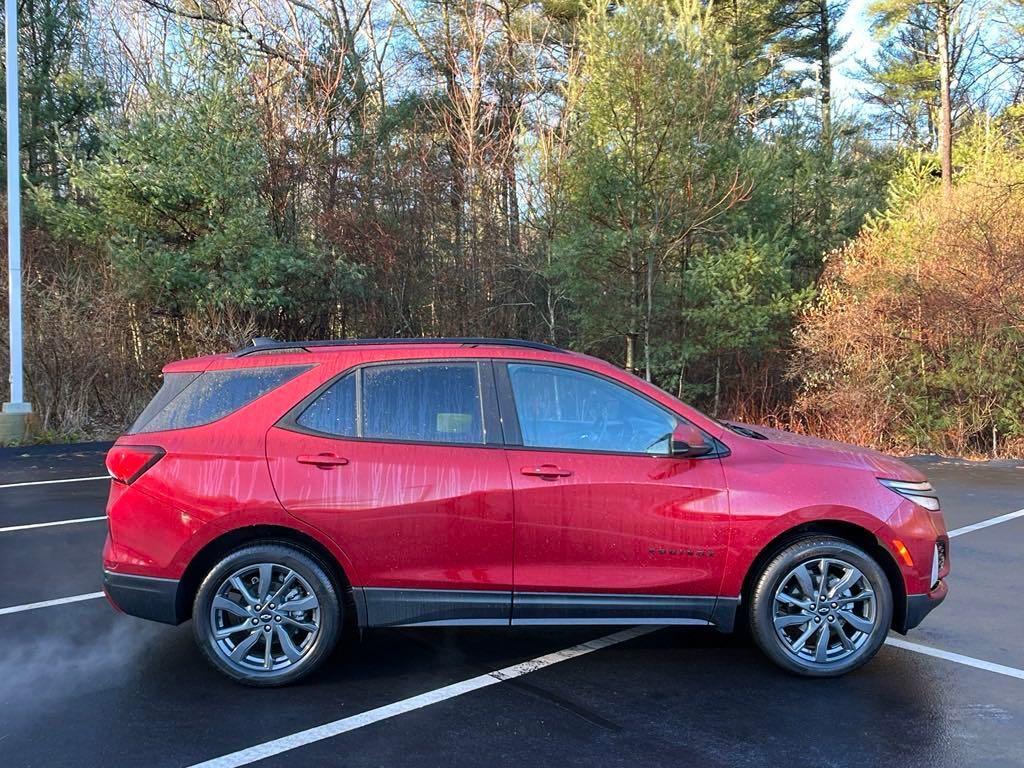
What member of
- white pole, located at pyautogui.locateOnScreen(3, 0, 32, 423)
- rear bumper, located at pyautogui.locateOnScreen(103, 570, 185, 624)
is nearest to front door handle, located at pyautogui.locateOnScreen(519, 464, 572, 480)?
rear bumper, located at pyautogui.locateOnScreen(103, 570, 185, 624)

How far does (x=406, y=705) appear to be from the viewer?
3.90 m

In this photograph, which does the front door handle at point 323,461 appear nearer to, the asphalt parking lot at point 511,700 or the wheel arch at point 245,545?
the wheel arch at point 245,545

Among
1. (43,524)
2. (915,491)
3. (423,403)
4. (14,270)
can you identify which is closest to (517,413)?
(423,403)

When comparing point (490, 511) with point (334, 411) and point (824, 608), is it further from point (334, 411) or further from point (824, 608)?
point (824, 608)

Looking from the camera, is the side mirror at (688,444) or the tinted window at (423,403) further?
the tinted window at (423,403)

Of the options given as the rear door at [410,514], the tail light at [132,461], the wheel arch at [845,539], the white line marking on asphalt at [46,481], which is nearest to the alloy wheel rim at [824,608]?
the wheel arch at [845,539]

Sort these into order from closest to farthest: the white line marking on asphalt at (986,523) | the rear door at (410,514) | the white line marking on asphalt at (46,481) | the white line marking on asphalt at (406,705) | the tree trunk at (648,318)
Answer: the white line marking on asphalt at (406,705), the rear door at (410,514), the white line marking on asphalt at (986,523), the white line marking on asphalt at (46,481), the tree trunk at (648,318)

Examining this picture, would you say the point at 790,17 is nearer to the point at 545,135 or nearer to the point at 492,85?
the point at 492,85

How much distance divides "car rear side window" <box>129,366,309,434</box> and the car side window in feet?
4.10

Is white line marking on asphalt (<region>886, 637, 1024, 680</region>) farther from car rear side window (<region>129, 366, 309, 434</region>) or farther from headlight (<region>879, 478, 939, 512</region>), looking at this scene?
car rear side window (<region>129, 366, 309, 434</region>)

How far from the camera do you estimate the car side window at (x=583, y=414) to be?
13.9ft

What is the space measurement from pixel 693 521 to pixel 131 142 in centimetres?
1491

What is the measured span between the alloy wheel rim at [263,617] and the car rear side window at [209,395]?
87 centimetres

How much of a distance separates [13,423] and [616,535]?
1223 centimetres
